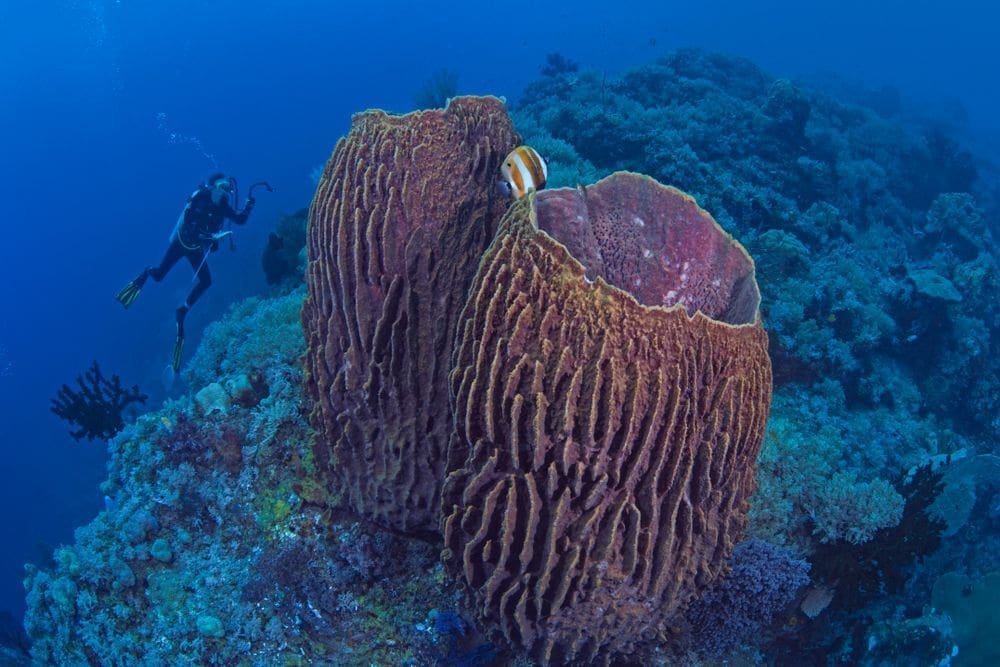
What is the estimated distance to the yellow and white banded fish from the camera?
10.4 feet

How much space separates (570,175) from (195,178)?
40.2 metres

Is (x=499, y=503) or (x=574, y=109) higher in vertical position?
(x=574, y=109)

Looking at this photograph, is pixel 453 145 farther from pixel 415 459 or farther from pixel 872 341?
pixel 872 341

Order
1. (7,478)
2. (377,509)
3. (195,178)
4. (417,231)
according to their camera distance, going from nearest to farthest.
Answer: (417,231) < (377,509) < (7,478) < (195,178)

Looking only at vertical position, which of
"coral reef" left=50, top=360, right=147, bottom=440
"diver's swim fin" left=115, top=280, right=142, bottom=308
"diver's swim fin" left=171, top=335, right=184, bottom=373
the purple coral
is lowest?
the purple coral

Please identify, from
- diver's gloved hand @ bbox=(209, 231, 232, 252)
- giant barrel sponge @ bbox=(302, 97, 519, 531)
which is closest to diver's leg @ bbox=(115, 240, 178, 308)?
diver's gloved hand @ bbox=(209, 231, 232, 252)

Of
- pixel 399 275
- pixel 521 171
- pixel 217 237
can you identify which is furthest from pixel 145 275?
pixel 521 171

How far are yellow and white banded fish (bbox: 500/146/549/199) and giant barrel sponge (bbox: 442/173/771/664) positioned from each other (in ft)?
1.50

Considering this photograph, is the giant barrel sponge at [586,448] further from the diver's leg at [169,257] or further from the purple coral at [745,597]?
the diver's leg at [169,257]

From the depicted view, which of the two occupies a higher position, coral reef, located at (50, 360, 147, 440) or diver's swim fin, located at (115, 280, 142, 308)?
diver's swim fin, located at (115, 280, 142, 308)

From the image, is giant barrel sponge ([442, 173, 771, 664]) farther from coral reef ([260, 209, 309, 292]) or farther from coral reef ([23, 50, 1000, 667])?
coral reef ([260, 209, 309, 292])

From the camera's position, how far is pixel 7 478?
2392 centimetres

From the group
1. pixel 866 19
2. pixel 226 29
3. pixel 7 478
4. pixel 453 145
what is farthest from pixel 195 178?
pixel 866 19

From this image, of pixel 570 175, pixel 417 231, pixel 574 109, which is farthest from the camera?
pixel 574 109
